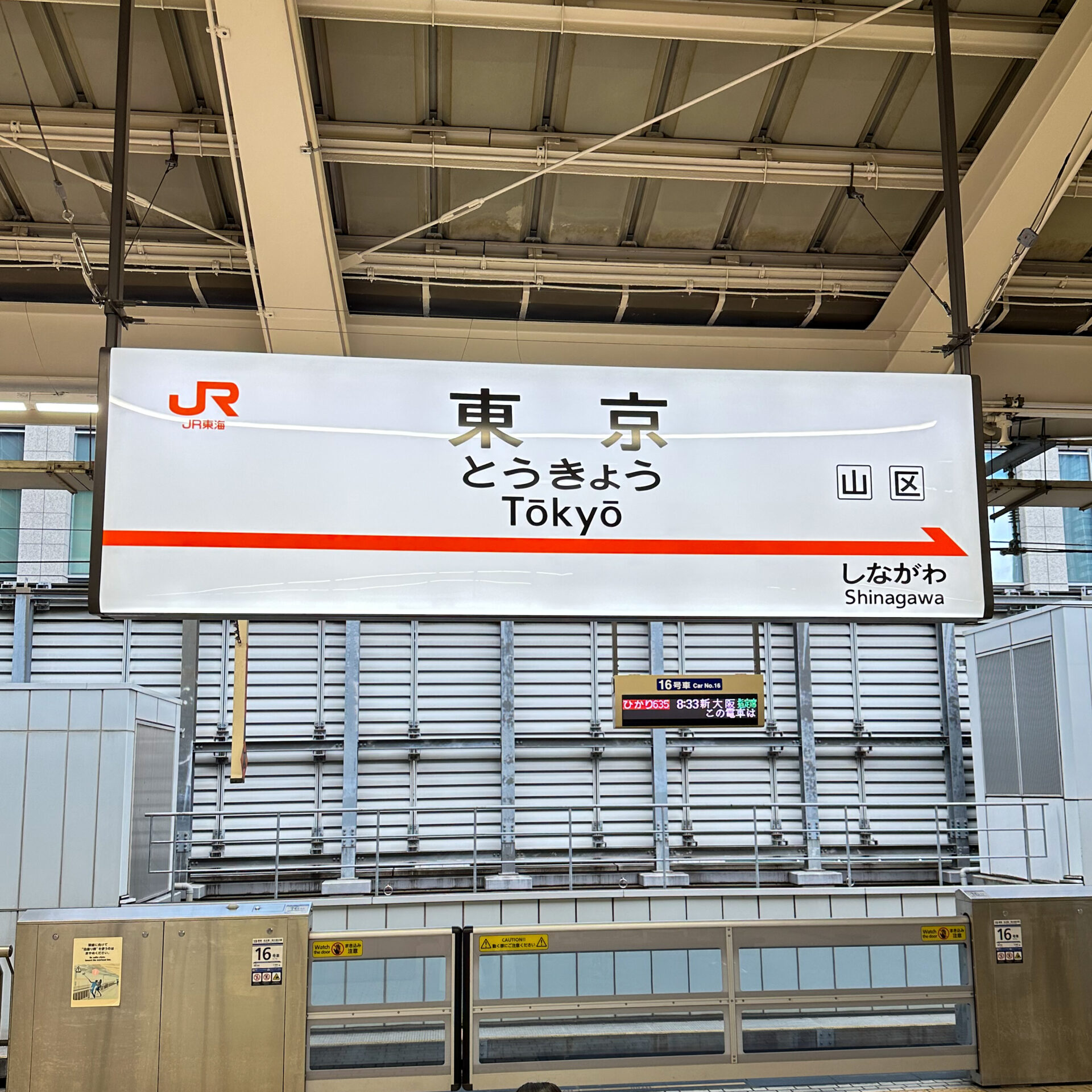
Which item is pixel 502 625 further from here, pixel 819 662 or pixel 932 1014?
pixel 932 1014

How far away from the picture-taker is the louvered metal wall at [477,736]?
16.9 meters

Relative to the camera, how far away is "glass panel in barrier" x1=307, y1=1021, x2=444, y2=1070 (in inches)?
226

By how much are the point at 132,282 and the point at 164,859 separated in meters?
8.54

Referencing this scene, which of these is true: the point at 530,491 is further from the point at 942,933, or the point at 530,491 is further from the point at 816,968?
the point at 942,933

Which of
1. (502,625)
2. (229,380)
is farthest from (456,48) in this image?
(502,625)

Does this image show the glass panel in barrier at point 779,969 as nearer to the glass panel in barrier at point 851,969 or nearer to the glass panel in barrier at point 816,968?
the glass panel in barrier at point 816,968

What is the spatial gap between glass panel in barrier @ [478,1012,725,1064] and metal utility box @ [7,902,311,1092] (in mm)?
1077

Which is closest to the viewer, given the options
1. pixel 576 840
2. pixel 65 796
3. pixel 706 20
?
pixel 706 20

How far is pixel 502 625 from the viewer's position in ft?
59.0

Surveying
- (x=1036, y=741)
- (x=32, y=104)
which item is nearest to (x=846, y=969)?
(x=1036, y=741)

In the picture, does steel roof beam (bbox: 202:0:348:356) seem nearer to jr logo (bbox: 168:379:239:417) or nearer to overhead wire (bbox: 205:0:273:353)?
overhead wire (bbox: 205:0:273:353)

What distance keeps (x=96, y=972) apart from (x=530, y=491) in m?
4.04

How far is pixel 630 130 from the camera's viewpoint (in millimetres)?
4934

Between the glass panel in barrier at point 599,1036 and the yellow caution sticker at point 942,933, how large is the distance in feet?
4.19
